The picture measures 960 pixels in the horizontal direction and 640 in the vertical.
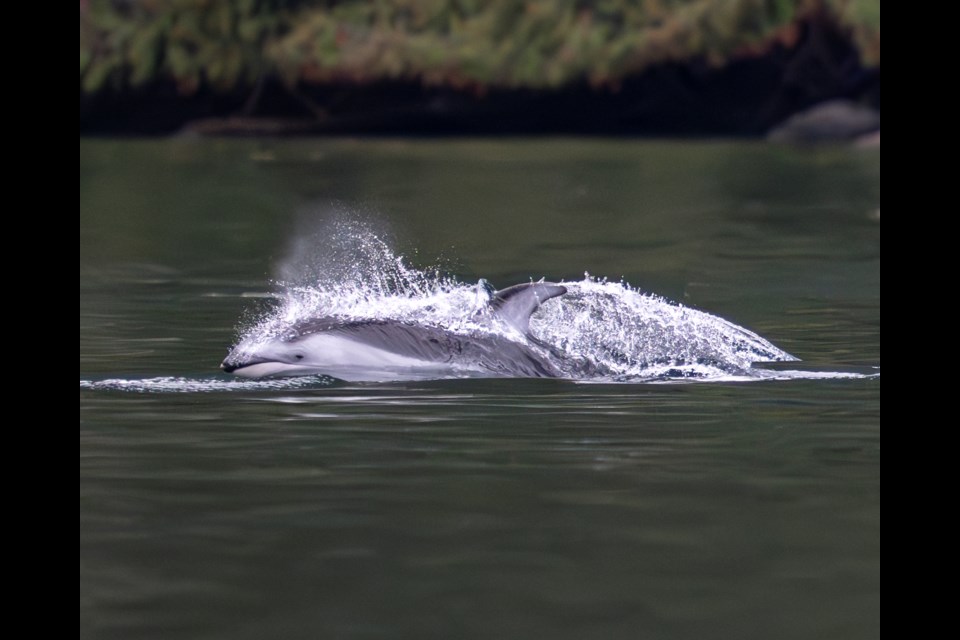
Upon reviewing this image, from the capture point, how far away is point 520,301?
14.1m

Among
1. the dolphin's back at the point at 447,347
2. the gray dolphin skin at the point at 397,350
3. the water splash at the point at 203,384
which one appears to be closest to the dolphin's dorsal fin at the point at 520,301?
the gray dolphin skin at the point at 397,350

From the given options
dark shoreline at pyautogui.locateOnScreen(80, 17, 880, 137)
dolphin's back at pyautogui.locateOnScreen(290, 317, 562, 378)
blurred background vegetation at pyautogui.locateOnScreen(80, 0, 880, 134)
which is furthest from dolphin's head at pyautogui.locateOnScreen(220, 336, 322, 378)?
dark shoreline at pyautogui.locateOnScreen(80, 17, 880, 137)

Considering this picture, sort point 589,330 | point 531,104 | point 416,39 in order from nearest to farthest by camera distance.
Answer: point 589,330 < point 416,39 < point 531,104

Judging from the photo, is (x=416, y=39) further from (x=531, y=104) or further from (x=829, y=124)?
(x=829, y=124)

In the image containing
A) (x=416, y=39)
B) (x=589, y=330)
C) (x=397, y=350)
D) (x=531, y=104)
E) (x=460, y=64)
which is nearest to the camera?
(x=397, y=350)

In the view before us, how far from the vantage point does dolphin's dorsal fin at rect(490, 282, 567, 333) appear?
13945mm

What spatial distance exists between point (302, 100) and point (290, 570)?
197ft

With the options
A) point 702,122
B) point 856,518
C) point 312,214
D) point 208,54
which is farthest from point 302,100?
point 856,518

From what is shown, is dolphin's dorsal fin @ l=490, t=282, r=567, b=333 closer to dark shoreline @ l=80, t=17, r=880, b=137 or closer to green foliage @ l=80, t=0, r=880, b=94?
dark shoreline @ l=80, t=17, r=880, b=137

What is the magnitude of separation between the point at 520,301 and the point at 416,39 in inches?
2097

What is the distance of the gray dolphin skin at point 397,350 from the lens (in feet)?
45.5

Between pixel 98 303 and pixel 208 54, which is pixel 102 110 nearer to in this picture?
pixel 208 54

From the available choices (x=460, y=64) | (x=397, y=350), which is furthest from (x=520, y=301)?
(x=460, y=64)

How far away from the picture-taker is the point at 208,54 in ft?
220
